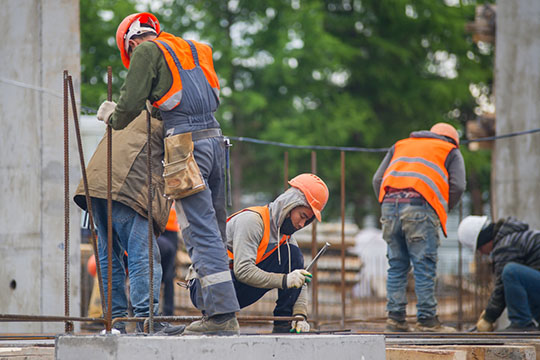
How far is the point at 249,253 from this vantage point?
535 centimetres

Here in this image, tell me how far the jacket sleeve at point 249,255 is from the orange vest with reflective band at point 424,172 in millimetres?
2040

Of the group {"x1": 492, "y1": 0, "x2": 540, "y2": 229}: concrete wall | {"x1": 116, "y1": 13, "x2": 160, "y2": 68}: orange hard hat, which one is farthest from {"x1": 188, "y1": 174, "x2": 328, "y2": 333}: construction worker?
{"x1": 492, "y1": 0, "x2": 540, "y2": 229}: concrete wall

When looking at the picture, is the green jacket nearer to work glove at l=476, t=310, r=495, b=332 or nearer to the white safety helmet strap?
the white safety helmet strap

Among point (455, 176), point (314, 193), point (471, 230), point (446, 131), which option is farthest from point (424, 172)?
point (314, 193)

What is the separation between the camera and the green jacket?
17.2 feet

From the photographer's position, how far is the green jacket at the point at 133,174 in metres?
5.25

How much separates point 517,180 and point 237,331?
20.8 feet

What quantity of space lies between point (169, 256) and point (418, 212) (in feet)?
7.29

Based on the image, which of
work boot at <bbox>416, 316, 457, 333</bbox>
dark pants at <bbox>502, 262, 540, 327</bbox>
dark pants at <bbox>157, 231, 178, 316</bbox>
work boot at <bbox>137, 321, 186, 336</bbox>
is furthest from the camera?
dark pants at <bbox>157, 231, 178, 316</bbox>

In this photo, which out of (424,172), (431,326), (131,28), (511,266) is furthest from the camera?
(511,266)

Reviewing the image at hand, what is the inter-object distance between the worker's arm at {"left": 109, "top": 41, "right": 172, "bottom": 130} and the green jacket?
68 cm

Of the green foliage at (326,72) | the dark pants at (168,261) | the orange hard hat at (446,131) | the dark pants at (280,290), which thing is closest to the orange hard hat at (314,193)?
the dark pants at (280,290)

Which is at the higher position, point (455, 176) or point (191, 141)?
point (455, 176)

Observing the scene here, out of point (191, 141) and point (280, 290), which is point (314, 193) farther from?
point (191, 141)
